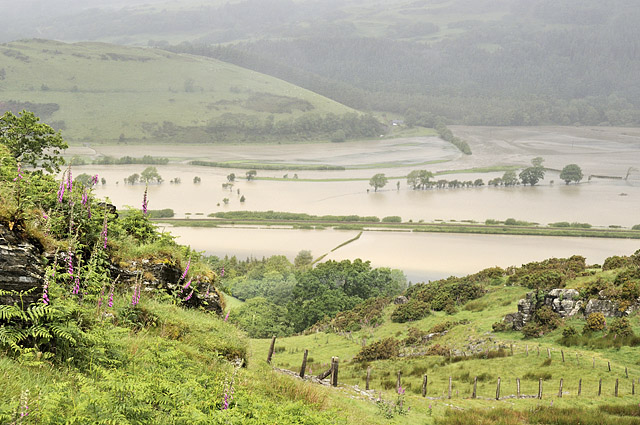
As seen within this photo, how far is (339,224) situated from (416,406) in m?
87.3

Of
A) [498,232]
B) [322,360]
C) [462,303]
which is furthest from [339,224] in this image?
[322,360]

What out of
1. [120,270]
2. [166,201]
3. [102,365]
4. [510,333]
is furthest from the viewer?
[166,201]

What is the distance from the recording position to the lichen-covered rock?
8398 mm

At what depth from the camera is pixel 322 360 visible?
3488 centimetres

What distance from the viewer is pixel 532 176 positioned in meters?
152

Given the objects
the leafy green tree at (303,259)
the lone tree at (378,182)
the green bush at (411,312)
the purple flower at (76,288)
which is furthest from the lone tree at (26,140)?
the lone tree at (378,182)

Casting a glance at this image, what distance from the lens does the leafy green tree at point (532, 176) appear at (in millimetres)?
152000

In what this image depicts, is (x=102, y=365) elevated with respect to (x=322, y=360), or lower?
elevated

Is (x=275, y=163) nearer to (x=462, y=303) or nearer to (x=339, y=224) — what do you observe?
(x=339, y=224)

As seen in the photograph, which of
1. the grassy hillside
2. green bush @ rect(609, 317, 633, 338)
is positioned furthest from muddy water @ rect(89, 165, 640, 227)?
green bush @ rect(609, 317, 633, 338)

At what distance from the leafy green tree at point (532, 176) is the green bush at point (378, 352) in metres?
132

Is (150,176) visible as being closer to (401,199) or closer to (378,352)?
(401,199)

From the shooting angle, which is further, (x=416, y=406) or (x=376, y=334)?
(x=376, y=334)

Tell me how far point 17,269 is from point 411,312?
3540cm
